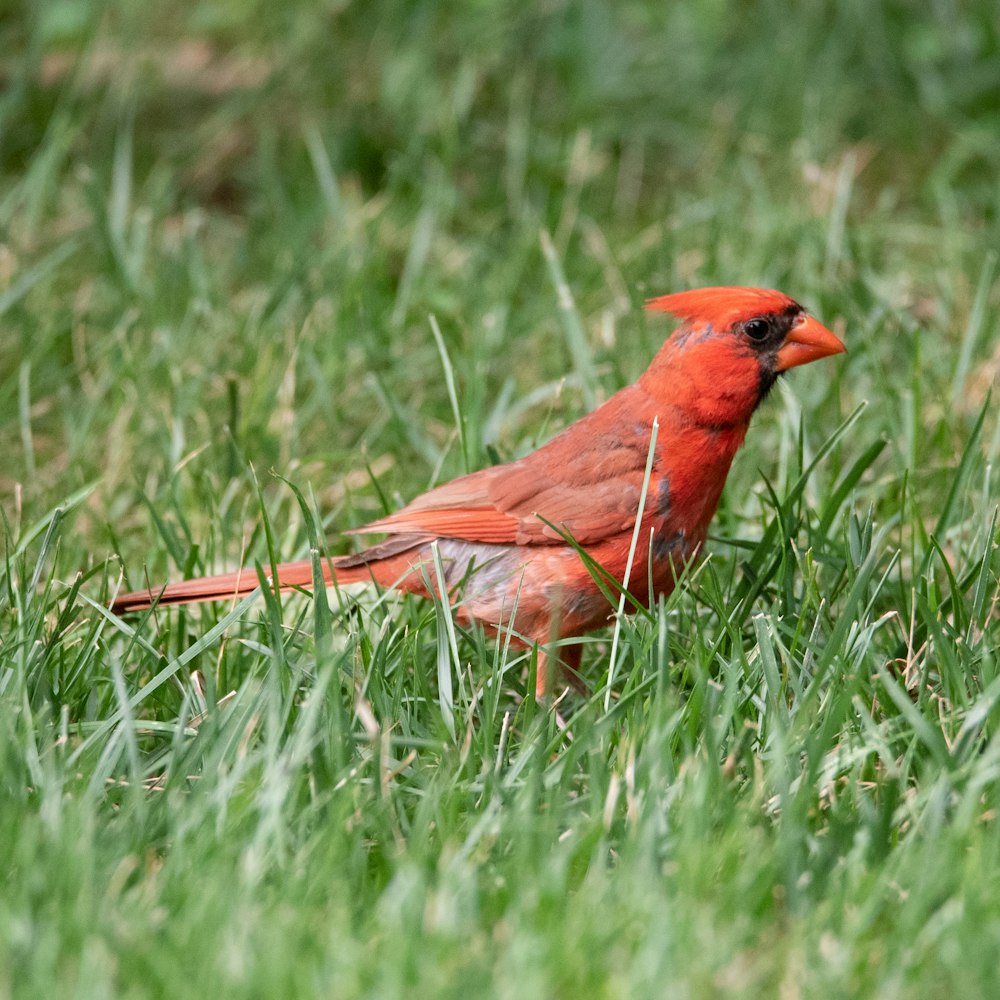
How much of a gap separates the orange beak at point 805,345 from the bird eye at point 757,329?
0.05 metres

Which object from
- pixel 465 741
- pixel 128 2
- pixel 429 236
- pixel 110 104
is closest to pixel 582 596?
pixel 465 741

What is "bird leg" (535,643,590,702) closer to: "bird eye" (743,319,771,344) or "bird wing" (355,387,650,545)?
"bird wing" (355,387,650,545)

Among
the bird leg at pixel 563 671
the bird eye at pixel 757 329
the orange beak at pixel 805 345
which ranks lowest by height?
the bird leg at pixel 563 671

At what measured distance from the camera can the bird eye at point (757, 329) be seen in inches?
124

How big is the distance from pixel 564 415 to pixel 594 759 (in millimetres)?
1711

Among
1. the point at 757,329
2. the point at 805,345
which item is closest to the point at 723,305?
the point at 757,329

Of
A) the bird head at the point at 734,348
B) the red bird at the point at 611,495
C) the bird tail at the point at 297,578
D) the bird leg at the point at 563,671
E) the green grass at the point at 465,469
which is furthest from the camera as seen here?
the bird head at the point at 734,348

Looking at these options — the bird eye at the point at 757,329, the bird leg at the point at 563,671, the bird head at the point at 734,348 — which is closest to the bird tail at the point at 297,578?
the bird leg at the point at 563,671

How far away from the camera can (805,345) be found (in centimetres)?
317

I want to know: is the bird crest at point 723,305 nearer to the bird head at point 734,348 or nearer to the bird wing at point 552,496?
the bird head at point 734,348

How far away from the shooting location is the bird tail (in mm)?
2842

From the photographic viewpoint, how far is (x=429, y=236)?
4.68 meters

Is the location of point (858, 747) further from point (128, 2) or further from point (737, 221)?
point (128, 2)

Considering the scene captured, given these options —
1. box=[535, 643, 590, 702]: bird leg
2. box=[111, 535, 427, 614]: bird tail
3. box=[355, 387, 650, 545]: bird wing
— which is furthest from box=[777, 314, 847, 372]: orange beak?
box=[111, 535, 427, 614]: bird tail
